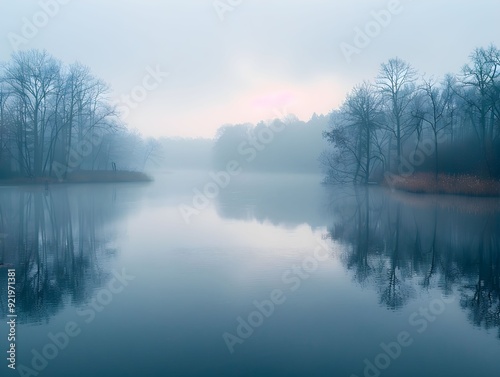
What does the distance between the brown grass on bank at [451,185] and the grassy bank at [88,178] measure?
1244 inches

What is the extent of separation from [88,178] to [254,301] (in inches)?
1856

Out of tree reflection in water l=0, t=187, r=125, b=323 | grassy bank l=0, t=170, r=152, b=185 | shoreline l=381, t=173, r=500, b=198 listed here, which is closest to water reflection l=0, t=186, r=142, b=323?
tree reflection in water l=0, t=187, r=125, b=323

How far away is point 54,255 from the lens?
11.4 metres

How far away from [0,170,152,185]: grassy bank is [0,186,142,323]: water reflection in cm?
2559

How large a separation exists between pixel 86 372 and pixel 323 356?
9.23ft

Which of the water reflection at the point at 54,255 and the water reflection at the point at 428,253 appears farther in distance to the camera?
the water reflection at the point at 428,253

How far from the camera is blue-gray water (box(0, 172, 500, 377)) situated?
5582 millimetres

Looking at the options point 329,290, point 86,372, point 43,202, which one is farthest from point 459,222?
point 43,202

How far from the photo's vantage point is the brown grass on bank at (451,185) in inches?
1116

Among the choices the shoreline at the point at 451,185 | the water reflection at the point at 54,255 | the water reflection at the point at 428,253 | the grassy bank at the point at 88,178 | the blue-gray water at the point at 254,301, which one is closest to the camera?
the blue-gray water at the point at 254,301

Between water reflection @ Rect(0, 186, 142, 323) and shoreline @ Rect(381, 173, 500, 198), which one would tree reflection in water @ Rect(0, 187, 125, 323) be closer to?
water reflection @ Rect(0, 186, 142, 323)

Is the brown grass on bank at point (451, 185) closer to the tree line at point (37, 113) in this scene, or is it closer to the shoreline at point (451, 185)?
the shoreline at point (451, 185)

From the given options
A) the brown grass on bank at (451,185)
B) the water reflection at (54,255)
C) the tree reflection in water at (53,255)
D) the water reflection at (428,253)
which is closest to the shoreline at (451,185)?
the brown grass on bank at (451,185)

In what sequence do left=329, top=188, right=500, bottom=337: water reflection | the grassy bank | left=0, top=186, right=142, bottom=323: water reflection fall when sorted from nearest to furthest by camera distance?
left=0, top=186, right=142, bottom=323: water reflection, left=329, top=188, right=500, bottom=337: water reflection, the grassy bank
